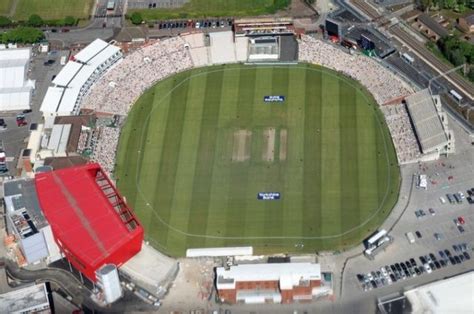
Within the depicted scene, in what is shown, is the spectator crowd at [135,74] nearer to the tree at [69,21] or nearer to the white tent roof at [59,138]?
the white tent roof at [59,138]

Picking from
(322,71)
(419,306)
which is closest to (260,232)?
(419,306)

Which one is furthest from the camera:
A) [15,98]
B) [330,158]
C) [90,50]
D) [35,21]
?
[35,21]

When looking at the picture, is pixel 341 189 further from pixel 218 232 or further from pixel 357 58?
pixel 357 58

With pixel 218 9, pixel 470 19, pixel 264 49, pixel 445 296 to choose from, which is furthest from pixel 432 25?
pixel 445 296

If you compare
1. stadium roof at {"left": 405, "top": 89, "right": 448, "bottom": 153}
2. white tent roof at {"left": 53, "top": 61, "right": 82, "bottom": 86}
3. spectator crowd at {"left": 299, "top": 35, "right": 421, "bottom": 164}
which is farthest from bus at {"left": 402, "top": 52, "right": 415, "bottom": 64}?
white tent roof at {"left": 53, "top": 61, "right": 82, "bottom": 86}

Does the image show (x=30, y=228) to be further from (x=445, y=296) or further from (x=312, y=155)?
(x=445, y=296)

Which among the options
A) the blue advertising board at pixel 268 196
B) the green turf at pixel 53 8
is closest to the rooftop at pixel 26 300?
the blue advertising board at pixel 268 196
